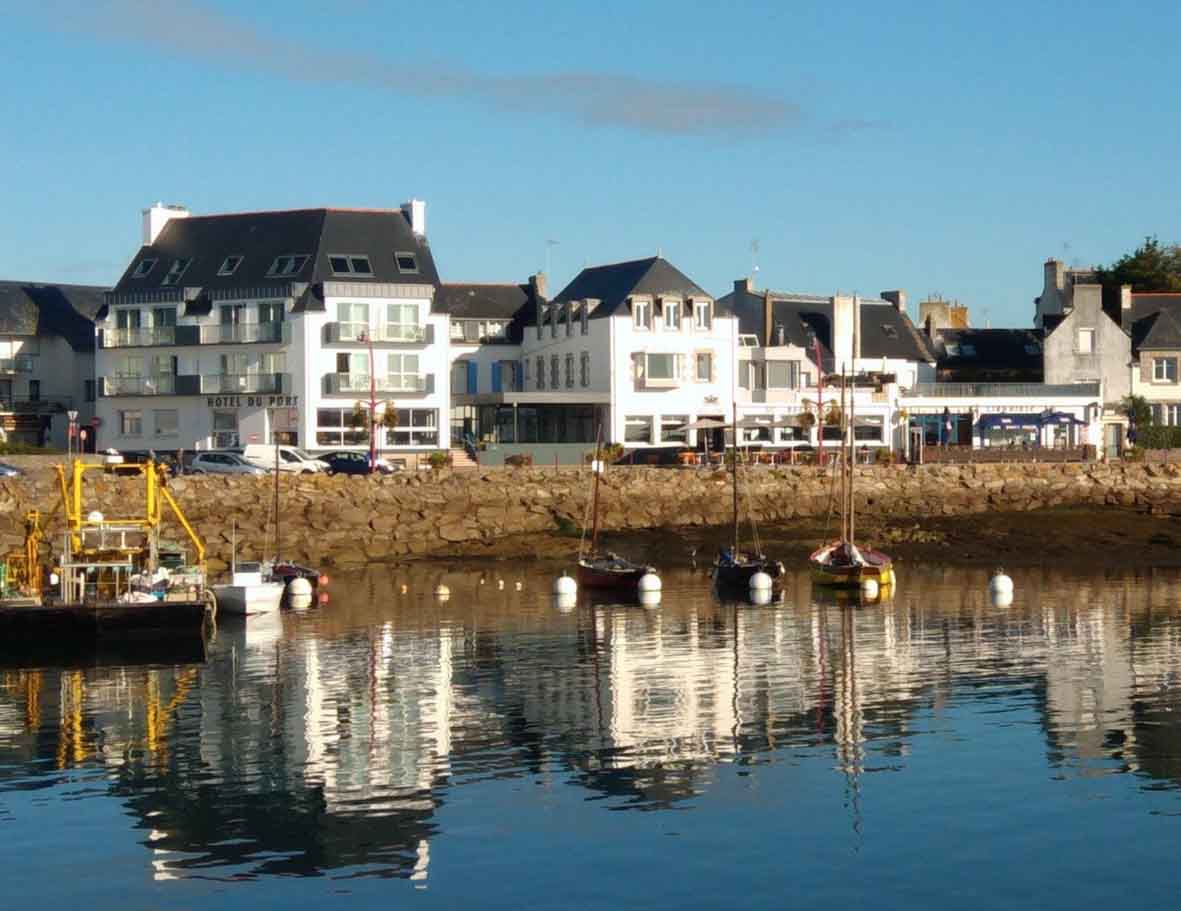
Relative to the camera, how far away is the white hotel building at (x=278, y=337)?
91.3 metres

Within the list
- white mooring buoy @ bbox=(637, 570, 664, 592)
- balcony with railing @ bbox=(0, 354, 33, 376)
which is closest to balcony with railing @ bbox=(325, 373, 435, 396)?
balcony with railing @ bbox=(0, 354, 33, 376)

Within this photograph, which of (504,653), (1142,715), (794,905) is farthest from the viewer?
(504,653)

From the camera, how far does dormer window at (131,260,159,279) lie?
318ft

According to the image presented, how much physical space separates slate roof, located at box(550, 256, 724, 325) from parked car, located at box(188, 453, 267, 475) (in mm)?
24758

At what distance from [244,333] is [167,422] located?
667 centimetres

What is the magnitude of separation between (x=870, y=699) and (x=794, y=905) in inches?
593

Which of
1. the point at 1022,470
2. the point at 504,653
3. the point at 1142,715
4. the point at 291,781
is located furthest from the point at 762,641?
the point at 1022,470

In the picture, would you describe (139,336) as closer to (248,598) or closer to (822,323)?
(822,323)

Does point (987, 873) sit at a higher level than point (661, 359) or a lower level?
lower

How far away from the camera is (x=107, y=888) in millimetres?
23781

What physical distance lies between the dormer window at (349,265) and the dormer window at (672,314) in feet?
52.6

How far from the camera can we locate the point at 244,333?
92.7 metres

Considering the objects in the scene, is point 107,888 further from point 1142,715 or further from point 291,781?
point 1142,715

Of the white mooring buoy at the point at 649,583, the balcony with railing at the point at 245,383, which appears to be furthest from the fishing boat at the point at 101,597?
the balcony with railing at the point at 245,383
